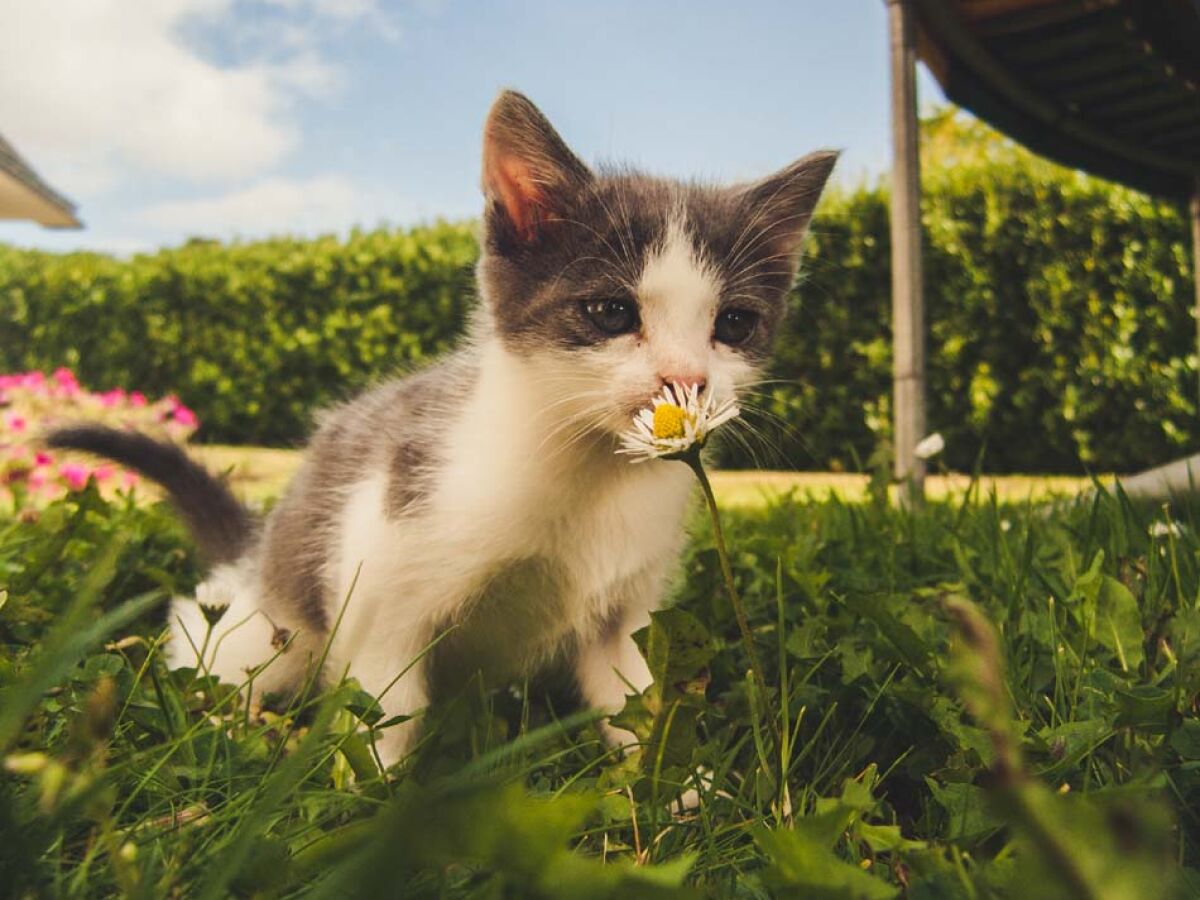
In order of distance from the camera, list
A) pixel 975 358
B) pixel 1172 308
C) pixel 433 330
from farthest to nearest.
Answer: pixel 433 330, pixel 975 358, pixel 1172 308

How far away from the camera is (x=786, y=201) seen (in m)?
1.96

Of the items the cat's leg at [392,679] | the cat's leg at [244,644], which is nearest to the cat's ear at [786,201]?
the cat's leg at [392,679]

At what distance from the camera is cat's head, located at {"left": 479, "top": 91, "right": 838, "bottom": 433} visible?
5.36ft

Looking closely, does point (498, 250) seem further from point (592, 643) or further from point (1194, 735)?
point (1194, 735)

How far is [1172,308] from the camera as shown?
770cm

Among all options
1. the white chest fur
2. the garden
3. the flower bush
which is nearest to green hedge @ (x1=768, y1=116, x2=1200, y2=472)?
the garden

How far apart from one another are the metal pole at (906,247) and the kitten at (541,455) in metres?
2.00

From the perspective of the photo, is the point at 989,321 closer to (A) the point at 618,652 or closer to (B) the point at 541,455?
(A) the point at 618,652

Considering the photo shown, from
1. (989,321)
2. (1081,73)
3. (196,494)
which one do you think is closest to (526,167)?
Answer: (196,494)

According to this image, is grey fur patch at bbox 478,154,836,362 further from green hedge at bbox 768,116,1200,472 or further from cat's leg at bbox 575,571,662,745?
green hedge at bbox 768,116,1200,472

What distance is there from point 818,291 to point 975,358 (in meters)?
1.53

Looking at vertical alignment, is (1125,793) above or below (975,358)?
above

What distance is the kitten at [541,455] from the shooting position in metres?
1.68

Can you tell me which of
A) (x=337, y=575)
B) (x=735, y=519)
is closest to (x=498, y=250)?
(x=337, y=575)
